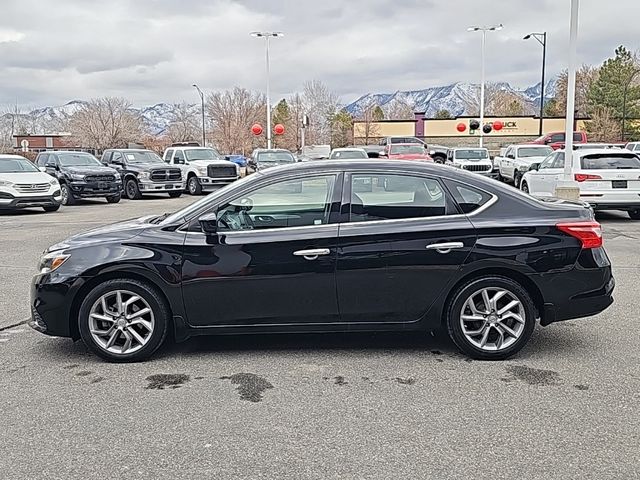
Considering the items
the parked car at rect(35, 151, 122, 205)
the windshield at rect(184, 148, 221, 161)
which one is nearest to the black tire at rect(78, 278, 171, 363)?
the parked car at rect(35, 151, 122, 205)

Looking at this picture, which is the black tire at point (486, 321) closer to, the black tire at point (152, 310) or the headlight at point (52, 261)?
the black tire at point (152, 310)

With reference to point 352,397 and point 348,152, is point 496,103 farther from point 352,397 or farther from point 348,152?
point 352,397

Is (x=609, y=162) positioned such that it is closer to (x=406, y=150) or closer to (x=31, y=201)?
(x=406, y=150)

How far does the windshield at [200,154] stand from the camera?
89.2ft

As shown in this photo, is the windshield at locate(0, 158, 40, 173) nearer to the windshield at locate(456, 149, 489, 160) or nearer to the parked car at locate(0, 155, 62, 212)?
the parked car at locate(0, 155, 62, 212)

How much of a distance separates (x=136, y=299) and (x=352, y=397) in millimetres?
1931

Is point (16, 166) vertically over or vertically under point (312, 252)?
over

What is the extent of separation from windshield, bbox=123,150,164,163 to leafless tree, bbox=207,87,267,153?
37.2 meters

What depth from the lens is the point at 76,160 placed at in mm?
22891

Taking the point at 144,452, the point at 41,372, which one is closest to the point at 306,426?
the point at 144,452

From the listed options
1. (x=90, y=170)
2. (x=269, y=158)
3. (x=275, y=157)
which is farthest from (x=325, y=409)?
(x=275, y=157)

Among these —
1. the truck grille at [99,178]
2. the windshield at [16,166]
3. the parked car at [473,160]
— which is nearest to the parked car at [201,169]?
the truck grille at [99,178]

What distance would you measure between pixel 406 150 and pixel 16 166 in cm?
1521

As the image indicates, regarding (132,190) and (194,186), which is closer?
(132,190)
